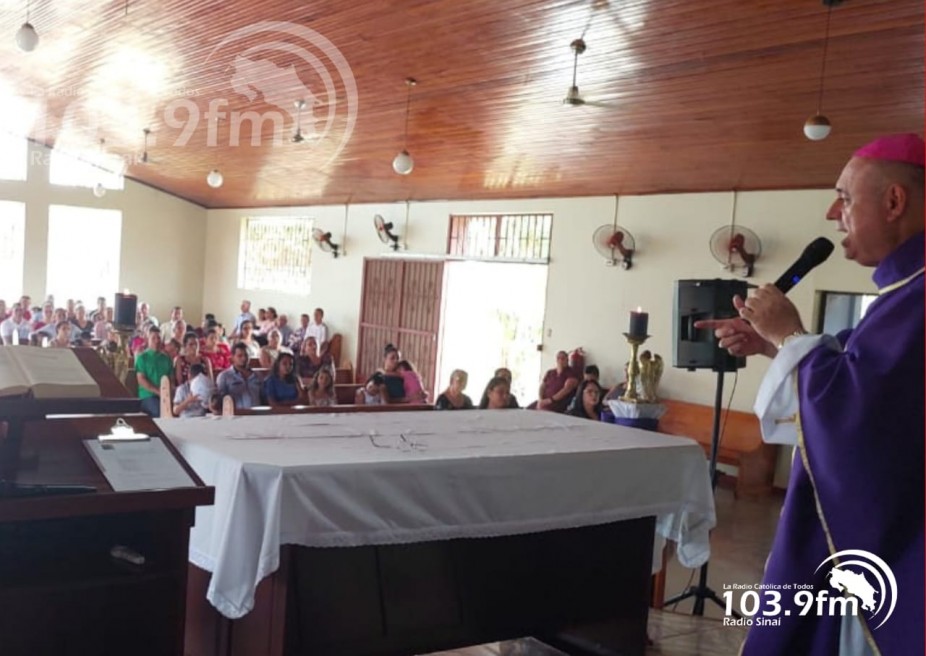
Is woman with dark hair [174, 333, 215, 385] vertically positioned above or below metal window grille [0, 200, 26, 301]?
below

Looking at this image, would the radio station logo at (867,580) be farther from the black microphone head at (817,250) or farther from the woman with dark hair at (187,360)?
the woman with dark hair at (187,360)

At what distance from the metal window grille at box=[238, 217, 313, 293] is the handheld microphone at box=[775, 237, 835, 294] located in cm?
1169

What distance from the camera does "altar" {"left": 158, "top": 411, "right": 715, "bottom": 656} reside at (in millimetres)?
2441

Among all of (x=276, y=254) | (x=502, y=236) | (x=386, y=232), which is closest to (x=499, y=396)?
(x=502, y=236)

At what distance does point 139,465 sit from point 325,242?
439 inches

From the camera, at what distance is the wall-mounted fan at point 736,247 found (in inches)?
304

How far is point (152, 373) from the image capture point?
7.18 metres

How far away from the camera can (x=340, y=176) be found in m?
11.1

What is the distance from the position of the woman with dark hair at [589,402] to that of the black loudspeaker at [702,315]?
3471 millimetres

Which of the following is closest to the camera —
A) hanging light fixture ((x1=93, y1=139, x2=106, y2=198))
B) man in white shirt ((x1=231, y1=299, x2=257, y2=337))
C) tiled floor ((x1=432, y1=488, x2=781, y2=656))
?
tiled floor ((x1=432, y1=488, x2=781, y2=656))

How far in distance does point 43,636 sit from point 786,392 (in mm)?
1581

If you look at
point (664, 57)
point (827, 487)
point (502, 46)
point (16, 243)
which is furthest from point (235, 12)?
point (16, 243)

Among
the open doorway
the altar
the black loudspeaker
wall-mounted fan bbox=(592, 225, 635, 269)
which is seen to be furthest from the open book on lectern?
the open doorway

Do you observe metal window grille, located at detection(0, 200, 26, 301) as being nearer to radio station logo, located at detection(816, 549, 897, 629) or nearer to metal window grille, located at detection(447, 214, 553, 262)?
metal window grille, located at detection(447, 214, 553, 262)
